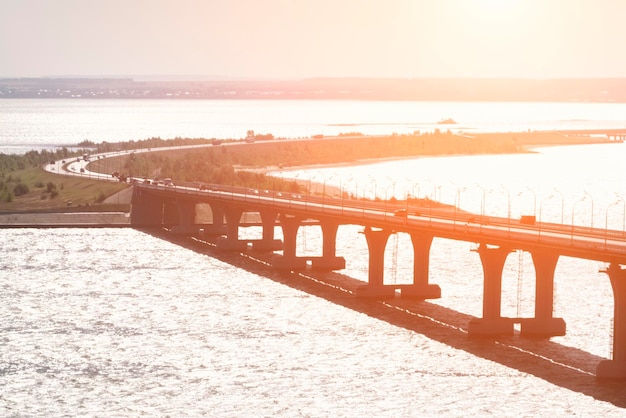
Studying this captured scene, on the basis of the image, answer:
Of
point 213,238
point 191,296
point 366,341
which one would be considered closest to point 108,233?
point 213,238

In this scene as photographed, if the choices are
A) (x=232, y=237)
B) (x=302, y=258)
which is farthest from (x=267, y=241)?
(x=302, y=258)

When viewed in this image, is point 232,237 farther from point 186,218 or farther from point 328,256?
point 328,256

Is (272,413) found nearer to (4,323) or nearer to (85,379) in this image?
(85,379)

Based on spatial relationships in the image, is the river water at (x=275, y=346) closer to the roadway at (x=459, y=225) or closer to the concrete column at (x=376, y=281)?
the concrete column at (x=376, y=281)

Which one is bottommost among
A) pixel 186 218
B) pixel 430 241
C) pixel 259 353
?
pixel 259 353

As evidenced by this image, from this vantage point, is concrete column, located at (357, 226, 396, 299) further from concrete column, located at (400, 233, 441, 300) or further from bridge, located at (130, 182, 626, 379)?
concrete column, located at (400, 233, 441, 300)
